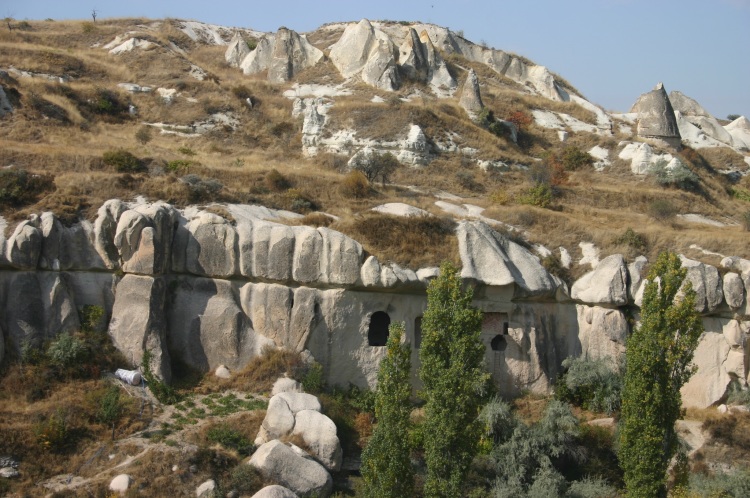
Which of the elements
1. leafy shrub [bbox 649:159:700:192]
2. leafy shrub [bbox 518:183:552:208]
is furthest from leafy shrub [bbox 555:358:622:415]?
leafy shrub [bbox 649:159:700:192]

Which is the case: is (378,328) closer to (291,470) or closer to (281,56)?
(291,470)

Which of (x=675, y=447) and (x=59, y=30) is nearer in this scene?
(x=675, y=447)

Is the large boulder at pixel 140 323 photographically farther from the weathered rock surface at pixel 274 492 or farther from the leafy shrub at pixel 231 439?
the weathered rock surface at pixel 274 492

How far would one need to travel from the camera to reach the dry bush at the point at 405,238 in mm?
25078

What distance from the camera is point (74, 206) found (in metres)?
23.8

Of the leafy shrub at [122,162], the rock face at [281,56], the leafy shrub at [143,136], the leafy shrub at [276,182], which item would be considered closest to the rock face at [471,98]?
the rock face at [281,56]

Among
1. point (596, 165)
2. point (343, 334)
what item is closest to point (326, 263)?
point (343, 334)

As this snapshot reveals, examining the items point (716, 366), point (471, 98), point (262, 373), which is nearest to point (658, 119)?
point (471, 98)

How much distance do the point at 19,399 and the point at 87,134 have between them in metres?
19.1

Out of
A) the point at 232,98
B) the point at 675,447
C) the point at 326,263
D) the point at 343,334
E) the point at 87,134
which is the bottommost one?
the point at 675,447

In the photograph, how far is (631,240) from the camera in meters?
27.8

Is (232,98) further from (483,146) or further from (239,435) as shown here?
(239,435)

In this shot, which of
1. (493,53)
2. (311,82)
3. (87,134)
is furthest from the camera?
(493,53)

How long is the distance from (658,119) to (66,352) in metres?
41.0
